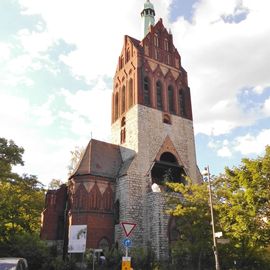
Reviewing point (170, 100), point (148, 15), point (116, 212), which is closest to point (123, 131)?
point (170, 100)

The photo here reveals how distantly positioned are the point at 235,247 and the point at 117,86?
77.1 ft

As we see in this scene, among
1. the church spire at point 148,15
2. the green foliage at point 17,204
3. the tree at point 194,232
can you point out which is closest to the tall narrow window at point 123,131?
the green foliage at point 17,204

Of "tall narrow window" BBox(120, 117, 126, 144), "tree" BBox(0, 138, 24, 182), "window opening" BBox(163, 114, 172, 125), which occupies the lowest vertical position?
"tree" BBox(0, 138, 24, 182)

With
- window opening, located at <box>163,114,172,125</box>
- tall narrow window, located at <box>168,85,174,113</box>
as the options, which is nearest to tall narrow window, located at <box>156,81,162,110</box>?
window opening, located at <box>163,114,172,125</box>

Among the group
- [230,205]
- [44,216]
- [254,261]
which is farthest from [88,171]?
[254,261]

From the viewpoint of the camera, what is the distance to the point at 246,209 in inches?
750

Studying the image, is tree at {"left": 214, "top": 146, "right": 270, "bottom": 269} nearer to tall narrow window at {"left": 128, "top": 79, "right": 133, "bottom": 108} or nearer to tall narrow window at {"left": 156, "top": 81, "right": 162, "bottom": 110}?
tall narrow window at {"left": 156, "top": 81, "right": 162, "bottom": 110}

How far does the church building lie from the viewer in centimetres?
2738

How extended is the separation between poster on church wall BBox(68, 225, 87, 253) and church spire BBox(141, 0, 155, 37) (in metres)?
26.6

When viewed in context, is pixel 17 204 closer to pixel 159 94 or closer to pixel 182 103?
pixel 159 94

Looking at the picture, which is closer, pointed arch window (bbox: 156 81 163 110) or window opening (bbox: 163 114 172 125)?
window opening (bbox: 163 114 172 125)

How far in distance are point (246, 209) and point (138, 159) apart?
12.9m

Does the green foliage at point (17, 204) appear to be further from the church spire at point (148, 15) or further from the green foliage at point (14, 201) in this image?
the church spire at point (148, 15)

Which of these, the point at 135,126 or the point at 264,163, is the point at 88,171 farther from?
the point at 264,163
